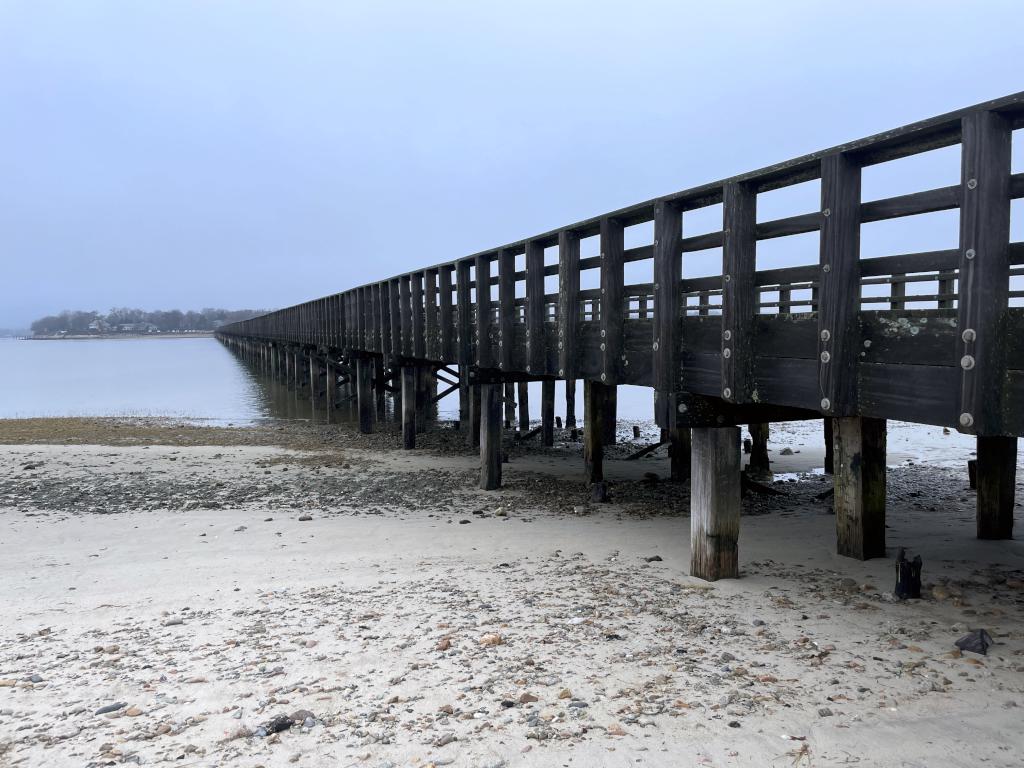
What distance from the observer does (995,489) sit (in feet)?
29.9

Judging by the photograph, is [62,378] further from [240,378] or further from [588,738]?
[588,738]

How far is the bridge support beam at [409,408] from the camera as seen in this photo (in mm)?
18969

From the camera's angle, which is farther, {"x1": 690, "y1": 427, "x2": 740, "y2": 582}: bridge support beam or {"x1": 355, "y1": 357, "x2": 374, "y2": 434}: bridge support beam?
{"x1": 355, "y1": 357, "x2": 374, "y2": 434}: bridge support beam

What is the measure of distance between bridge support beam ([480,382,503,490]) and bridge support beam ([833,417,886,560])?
6211 mm

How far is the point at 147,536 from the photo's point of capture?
33.1 feet

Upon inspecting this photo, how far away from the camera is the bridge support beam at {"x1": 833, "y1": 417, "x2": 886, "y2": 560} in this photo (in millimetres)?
8211

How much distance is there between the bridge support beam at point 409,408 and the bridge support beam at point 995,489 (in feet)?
41.0

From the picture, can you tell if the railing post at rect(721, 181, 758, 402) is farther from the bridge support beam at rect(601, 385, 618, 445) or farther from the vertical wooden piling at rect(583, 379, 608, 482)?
the bridge support beam at rect(601, 385, 618, 445)

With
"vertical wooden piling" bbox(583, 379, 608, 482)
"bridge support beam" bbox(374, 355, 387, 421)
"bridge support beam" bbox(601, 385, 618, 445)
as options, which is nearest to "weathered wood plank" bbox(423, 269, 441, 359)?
"vertical wooden piling" bbox(583, 379, 608, 482)

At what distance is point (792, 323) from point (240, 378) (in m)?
55.1

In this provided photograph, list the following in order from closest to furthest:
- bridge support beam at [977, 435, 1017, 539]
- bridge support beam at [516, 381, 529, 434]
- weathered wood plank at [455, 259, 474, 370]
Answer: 1. bridge support beam at [977, 435, 1017, 539]
2. weathered wood plank at [455, 259, 474, 370]
3. bridge support beam at [516, 381, 529, 434]

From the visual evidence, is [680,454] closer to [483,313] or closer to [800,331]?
[483,313]

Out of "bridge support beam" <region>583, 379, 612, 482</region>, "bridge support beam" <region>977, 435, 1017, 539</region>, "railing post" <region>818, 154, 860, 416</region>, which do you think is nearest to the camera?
"railing post" <region>818, 154, 860, 416</region>

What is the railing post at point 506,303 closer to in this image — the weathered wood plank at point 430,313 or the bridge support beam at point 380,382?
the weathered wood plank at point 430,313
